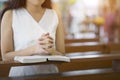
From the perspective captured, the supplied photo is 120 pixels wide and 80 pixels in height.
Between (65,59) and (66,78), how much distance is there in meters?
0.10

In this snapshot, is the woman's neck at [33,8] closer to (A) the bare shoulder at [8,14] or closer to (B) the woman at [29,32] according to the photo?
(B) the woman at [29,32]

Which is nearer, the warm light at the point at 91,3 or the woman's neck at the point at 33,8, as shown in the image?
the woman's neck at the point at 33,8

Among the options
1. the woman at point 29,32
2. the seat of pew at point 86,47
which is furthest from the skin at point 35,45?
the seat of pew at point 86,47

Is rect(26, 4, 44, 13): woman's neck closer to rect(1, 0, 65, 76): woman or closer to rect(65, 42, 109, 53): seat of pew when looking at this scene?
rect(1, 0, 65, 76): woman

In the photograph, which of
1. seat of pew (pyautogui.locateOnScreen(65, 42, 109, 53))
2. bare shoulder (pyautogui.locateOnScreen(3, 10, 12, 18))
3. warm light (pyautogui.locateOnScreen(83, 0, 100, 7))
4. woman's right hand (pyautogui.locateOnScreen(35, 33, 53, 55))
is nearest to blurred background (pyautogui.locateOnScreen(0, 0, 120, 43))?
warm light (pyautogui.locateOnScreen(83, 0, 100, 7))

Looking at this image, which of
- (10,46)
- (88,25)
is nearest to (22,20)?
(10,46)

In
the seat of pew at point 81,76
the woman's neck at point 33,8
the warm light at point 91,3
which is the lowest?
the seat of pew at point 81,76

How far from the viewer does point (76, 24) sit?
342 inches

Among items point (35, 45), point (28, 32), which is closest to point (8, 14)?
point (28, 32)

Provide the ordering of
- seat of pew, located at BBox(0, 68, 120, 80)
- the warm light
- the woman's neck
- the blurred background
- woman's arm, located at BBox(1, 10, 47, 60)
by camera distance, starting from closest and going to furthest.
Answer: seat of pew, located at BBox(0, 68, 120, 80), woman's arm, located at BBox(1, 10, 47, 60), the woman's neck, the blurred background, the warm light

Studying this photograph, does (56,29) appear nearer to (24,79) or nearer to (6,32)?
(6,32)

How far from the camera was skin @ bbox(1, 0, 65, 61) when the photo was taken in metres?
1.47

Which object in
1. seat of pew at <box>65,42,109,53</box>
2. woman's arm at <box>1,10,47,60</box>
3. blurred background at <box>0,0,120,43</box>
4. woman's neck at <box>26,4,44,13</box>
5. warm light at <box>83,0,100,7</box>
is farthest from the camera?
warm light at <box>83,0,100,7</box>

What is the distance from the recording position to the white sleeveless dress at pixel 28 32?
5.16 ft
